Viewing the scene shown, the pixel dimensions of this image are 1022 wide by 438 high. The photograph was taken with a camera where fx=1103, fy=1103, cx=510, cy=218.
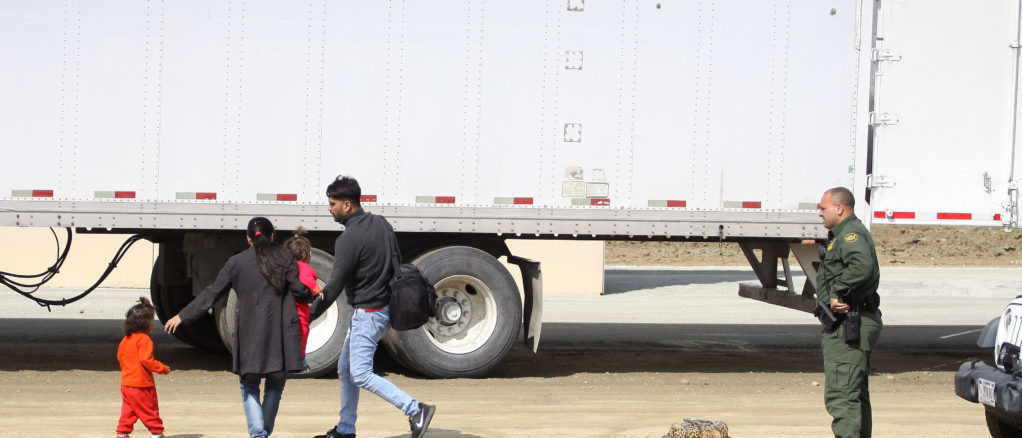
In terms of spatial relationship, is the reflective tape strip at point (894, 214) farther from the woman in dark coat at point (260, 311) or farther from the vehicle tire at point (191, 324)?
the vehicle tire at point (191, 324)

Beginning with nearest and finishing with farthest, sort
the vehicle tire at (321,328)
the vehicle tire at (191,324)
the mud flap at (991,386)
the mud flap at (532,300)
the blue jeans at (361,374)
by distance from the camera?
the mud flap at (991,386)
the blue jeans at (361,374)
the vehicle tire at (321,328)
the mud flap at (532,300)
the vehicle tire at (191,324)

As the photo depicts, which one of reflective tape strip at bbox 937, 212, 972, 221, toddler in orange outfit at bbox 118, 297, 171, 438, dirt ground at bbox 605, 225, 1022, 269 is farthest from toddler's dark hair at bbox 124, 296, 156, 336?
dirt ground at bbox 605, 225, 1022, 269

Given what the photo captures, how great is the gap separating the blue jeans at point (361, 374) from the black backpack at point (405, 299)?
0.09m

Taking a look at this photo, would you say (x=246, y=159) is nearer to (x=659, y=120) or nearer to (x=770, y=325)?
(x=659, y=120)

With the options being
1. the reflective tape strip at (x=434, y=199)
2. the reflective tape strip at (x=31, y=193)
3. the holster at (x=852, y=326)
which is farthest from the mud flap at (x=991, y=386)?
the reflective tape strip at (x=31, y=193)

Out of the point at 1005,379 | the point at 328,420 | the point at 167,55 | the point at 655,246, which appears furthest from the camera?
the point at 655,246

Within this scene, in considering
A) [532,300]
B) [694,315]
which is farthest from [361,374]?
[694,315]

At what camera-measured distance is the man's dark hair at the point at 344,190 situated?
647 cm

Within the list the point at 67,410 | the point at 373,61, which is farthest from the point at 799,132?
the point at 67,410

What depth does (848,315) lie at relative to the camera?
6.23 meters

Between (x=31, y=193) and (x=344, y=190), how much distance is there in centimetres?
410

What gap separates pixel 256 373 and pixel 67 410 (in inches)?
107

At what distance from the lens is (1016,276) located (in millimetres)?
24047

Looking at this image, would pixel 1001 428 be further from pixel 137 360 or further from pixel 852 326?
pixel 137 360
